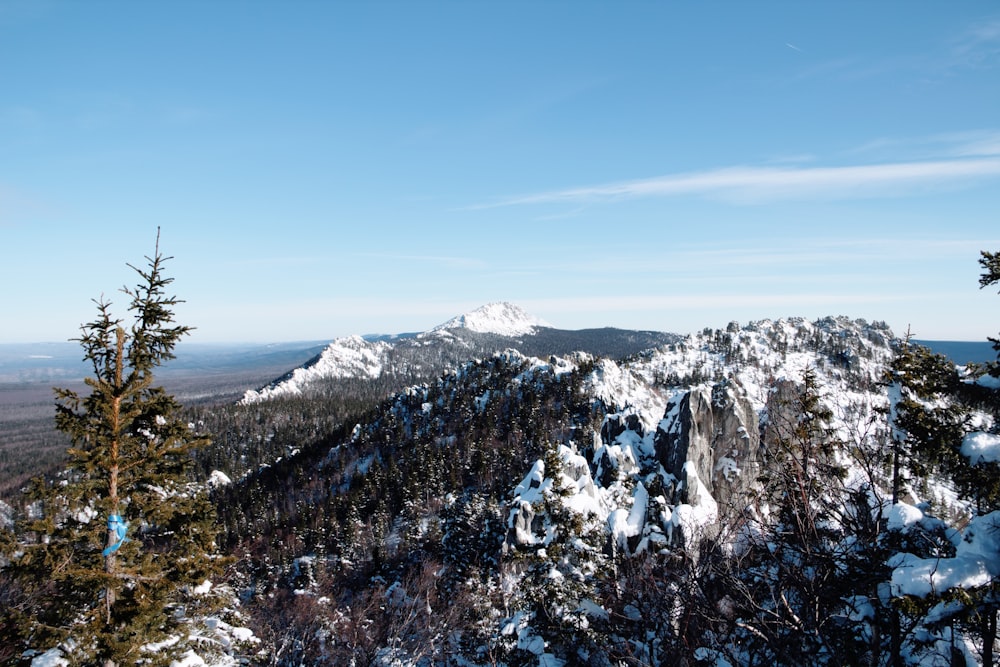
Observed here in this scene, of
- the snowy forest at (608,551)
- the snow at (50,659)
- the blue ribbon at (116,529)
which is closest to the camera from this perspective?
the snowy forest at (608,551)

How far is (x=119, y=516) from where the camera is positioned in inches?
414

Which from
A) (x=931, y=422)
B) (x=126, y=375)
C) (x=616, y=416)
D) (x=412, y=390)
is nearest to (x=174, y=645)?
(x=126, y=375)

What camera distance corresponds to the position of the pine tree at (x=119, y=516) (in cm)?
1001

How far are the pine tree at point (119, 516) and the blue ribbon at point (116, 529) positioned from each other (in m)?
0.02

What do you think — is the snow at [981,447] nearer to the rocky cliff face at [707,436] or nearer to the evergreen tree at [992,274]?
the evergreen tree at [992,274]

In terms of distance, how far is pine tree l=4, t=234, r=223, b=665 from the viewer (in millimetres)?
10008

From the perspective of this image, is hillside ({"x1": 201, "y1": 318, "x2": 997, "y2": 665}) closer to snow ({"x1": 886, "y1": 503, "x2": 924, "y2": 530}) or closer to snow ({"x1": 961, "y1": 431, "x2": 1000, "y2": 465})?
snow ({"x1": 886, "y1": 503, "x2": 924, "y2": 530})

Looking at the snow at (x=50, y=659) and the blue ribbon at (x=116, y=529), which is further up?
the blue ribbon at (x=116, y=529)

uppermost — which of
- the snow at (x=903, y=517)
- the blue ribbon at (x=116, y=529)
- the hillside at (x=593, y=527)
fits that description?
the snow at (x=903, y=517)

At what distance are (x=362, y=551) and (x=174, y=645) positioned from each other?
65.7 metres

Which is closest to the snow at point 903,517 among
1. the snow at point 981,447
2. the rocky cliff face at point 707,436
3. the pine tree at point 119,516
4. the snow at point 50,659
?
the snow at point 981,447

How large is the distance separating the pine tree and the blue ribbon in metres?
0.02

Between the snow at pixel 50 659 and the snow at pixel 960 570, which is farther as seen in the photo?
the snow at pixel 50 659

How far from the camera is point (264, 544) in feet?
271
